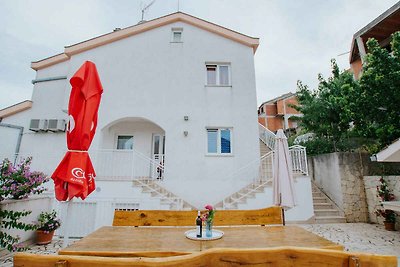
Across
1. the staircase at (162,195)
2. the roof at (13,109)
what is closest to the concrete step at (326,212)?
the staircase at (162,195)

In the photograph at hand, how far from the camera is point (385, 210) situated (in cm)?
753

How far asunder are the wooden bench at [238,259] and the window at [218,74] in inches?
392

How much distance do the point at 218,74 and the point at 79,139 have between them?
862 cm

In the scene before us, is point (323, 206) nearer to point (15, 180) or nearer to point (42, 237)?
point (42, 237)

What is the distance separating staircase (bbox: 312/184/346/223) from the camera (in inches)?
329

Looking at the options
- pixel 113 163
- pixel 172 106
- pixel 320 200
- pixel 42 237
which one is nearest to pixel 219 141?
pixel 172 106

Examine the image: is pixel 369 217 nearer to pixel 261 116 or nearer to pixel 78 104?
pixel 78 104

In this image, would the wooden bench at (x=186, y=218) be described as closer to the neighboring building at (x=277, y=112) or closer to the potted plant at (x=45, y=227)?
the potted plant at (x=45, y=227)

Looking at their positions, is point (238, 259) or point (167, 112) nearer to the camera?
point (238, 259)

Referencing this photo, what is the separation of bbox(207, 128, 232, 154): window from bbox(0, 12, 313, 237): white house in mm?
50

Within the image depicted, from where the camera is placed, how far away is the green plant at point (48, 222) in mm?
5742

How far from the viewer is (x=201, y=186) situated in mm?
9352

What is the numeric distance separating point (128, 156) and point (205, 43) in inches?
290

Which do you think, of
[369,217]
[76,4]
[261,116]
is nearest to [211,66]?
[76,4]
